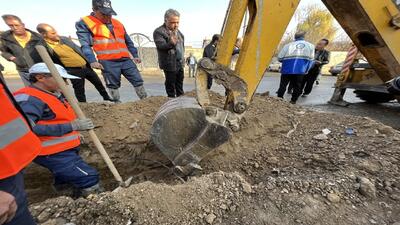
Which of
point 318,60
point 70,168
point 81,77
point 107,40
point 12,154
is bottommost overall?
point 70,168

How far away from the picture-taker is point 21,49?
12.5 ft

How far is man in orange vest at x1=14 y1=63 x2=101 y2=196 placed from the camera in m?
1.98

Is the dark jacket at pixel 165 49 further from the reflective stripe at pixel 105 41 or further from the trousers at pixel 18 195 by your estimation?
the trousers at pixel 18 195

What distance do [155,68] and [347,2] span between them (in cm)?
1714

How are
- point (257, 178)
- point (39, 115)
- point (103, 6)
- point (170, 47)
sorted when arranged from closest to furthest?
1. point (39, 115)
2. point (257, 178)
3. point (103, 6)
4. point (170, 47)

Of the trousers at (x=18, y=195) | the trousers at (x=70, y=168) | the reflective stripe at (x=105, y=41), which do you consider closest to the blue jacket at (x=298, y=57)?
the reflective stripe at (x=105, y=41)

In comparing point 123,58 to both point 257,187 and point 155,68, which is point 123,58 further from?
point 155,68

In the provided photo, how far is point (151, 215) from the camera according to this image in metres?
1.58

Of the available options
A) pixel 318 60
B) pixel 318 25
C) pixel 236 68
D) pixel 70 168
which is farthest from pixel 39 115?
pixel 318 25

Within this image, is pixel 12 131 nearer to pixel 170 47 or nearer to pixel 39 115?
pixel 39 115

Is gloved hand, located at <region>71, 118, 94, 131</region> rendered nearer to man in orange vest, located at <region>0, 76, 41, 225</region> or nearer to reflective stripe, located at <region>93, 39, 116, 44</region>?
man in orange vest, located at <region>0, 76, 41, 225</region>

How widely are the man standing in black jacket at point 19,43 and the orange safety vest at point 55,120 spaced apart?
7.74ft

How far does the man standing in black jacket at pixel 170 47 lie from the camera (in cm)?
381

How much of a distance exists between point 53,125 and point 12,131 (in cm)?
124
